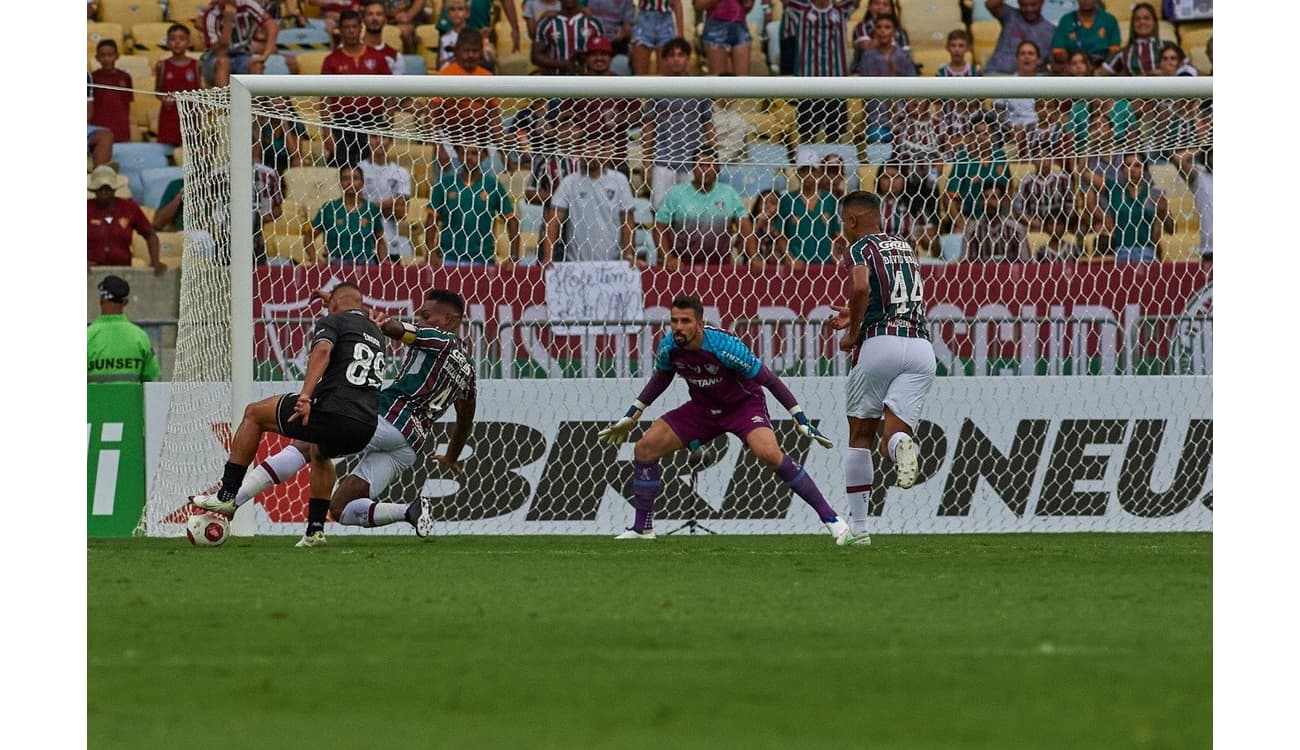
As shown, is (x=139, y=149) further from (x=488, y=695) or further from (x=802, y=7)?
(x=488, y=695)

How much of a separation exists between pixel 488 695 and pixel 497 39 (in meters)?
13.8

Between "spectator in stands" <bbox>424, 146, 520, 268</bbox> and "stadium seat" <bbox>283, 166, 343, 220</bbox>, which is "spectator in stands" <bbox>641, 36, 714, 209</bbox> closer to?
"spectator in stands" <bbox>424, 146, 520, 268</bbox>

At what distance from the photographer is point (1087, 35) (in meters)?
17.9

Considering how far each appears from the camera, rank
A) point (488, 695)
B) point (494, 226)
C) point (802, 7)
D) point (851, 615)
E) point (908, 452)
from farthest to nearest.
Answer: point (802, 7) < point (494, 226) < point (908, 452) < point (851, 615) < point (488, 695)

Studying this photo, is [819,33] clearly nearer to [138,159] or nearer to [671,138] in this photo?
[671,138]

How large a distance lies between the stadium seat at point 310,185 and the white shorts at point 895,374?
4550mm

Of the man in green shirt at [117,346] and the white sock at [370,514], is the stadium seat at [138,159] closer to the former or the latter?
the man in green shirt at [117,346]

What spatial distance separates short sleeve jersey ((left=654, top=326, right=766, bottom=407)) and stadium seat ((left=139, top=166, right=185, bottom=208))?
22.0 ft

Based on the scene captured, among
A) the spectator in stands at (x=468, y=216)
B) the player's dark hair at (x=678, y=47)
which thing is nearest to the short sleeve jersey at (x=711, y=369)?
the spectator in stands at (x=468, y=216)

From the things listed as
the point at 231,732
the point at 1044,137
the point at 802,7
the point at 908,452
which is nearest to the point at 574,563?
the point at 908,452

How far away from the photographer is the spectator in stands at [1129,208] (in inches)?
552

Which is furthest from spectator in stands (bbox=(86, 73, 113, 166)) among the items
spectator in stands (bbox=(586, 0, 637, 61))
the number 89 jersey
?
the number 89 jersey

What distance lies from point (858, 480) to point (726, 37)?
8138 millimetres

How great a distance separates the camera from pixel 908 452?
33.5ft
